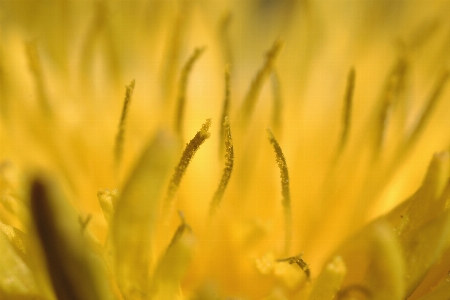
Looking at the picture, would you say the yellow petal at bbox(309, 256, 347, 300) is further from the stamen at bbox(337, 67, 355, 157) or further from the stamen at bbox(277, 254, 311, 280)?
the stamen at bbox(337, 67, 355, 157)

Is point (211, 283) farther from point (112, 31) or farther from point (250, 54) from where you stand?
point (250, 54)

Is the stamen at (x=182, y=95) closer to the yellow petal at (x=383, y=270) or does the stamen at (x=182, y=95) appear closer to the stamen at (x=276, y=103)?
the stamen at (x=276, y=103)

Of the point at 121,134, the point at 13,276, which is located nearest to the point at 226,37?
the point at 121,134

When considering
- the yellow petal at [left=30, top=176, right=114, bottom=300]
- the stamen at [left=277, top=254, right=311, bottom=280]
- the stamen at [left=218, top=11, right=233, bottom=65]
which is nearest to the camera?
the yellow petal at [left=30, top=176, right=114, bottom=300]

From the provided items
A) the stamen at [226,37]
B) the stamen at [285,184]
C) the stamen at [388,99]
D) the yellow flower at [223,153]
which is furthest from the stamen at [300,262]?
the stamen at [226,37]

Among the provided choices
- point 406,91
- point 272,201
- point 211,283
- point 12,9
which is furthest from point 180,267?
point 12,9

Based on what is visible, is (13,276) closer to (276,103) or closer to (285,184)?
(285,184)

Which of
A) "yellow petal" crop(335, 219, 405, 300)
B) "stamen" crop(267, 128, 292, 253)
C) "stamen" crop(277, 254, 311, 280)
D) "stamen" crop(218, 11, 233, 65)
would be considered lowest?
"yellow petal" crop(335, 219, 405, 300)

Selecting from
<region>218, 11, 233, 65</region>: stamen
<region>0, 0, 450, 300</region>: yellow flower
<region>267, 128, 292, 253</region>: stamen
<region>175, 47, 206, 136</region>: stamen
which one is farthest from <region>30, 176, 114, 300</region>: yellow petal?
<region>218, 11, 233, 65</region>: stamen
